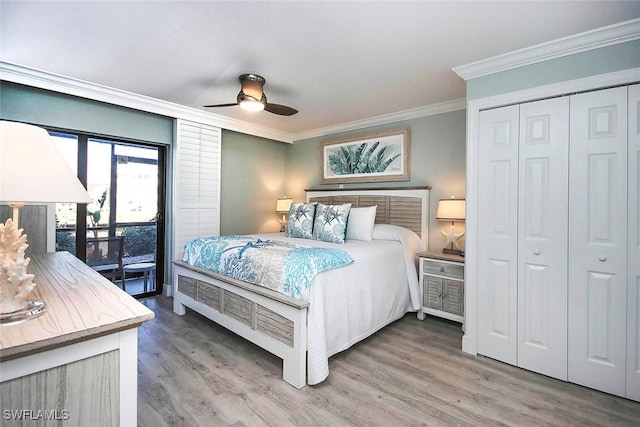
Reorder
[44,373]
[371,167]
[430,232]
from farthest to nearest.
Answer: [371,167] → [430,232] → [44,373]

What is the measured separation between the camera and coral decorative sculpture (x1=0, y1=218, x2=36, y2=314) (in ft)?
3.19

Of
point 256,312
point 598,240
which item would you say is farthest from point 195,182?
point 598,240

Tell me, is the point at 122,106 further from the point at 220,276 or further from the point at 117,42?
the point at 220,276

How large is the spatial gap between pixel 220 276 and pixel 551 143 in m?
2.94

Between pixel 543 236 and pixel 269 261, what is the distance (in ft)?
6.98

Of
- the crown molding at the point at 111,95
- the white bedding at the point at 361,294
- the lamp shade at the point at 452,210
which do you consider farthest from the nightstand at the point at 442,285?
the crown molding at the point at 111,95

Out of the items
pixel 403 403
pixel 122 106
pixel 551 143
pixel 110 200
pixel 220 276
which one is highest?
pixel 122 106

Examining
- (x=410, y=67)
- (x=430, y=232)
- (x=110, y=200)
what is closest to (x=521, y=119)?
(x=410, y=67)

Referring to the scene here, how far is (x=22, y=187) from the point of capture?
92 centimetres

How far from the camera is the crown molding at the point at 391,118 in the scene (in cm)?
362

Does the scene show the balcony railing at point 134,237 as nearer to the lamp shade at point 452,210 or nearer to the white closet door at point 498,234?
the lamp shade at point 452,210

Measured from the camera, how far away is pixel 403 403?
6.49ft

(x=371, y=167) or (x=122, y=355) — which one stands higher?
(x=371, y=167)

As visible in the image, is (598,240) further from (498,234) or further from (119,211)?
(119,211)
